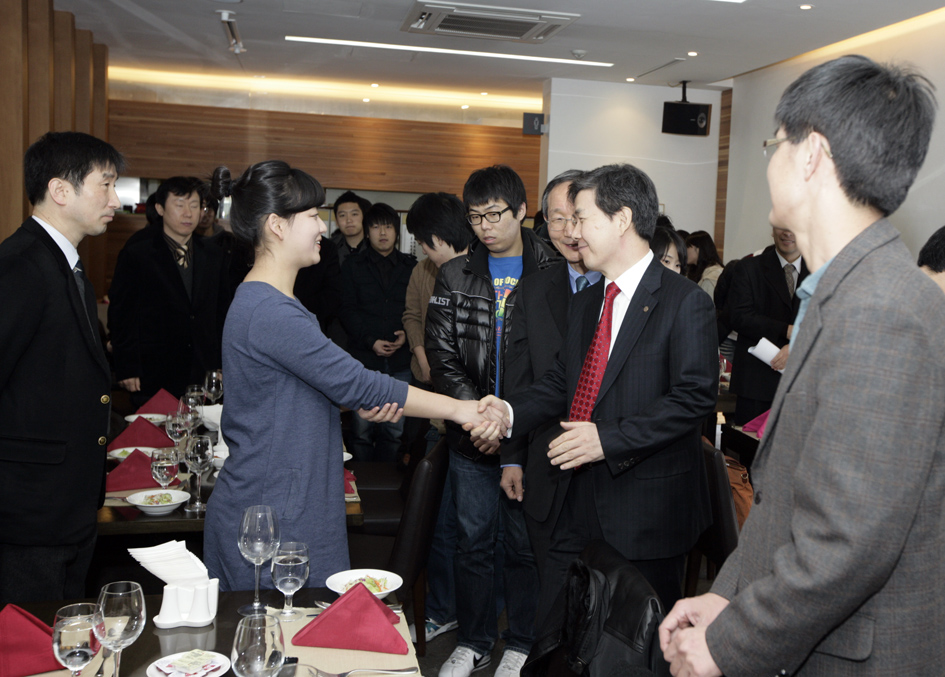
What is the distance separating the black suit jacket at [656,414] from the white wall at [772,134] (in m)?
3.60

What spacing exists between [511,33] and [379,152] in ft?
9.44

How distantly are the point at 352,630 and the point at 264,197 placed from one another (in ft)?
3.62

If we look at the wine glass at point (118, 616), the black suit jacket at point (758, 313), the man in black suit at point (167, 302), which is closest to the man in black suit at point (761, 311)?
the black suit jacket at point (758, 313)

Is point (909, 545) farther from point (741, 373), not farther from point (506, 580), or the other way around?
point (741, 373)

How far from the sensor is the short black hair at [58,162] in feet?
7.55

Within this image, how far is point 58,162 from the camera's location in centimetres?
231

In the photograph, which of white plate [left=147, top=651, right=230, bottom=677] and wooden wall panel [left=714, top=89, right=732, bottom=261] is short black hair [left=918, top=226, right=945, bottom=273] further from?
wooden wall panel [left=714, top=89, right=732, bottom=261]

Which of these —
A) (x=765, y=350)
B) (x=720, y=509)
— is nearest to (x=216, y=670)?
(x=720, y=509)

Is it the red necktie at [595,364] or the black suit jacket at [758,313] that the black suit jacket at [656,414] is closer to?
the red necktie at [595,364]

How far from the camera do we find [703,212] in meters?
8.52

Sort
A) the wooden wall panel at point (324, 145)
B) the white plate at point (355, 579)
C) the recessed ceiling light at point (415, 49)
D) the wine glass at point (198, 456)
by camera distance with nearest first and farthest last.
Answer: the white plate at point (355, 579), the wine glass at point (198, 456), the recessed ceiling light at point (415, 49), the wooden wall panel at point (324, 145)

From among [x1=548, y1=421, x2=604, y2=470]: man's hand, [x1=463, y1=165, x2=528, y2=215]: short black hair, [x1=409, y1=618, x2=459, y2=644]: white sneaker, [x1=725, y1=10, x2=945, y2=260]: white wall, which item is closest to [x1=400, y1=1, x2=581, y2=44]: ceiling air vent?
[x1=725, y1=10, x2=945, y2=260]: white wall

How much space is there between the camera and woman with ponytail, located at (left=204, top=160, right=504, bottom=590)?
6.32 feet

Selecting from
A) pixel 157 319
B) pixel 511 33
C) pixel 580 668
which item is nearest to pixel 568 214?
pixel 580 668
